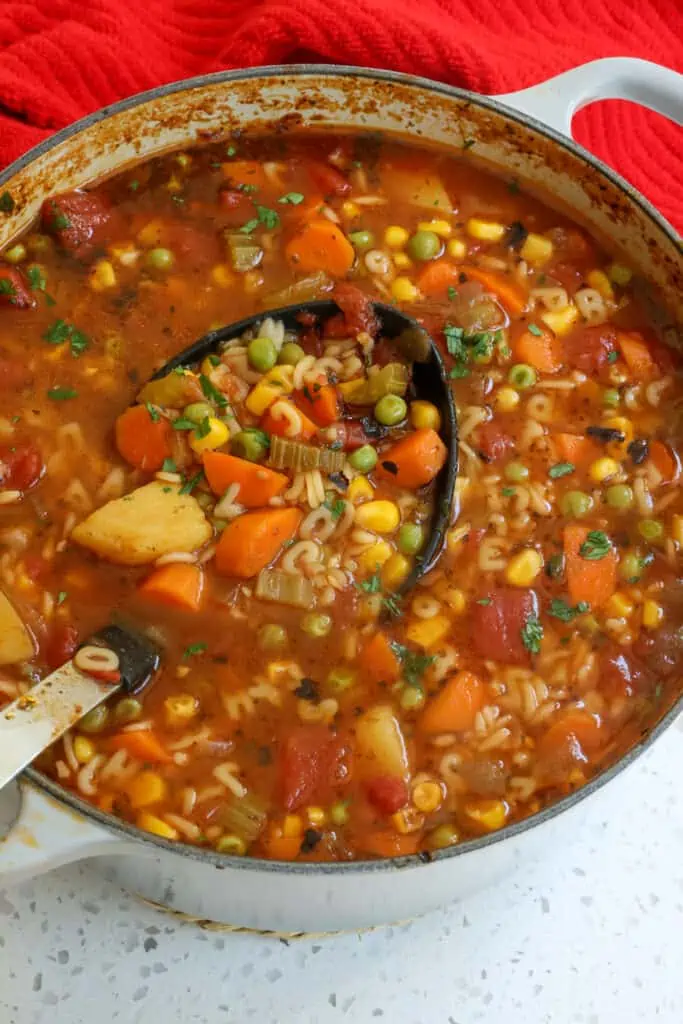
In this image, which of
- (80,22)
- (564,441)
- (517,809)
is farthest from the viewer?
(80,22)

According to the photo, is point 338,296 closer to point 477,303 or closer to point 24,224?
point 477,303

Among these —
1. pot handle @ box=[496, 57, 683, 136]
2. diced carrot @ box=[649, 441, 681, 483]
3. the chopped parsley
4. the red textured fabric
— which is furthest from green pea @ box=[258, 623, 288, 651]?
the red textured fabric

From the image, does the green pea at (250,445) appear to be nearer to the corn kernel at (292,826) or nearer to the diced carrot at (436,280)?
the diced carrot at (436,280)

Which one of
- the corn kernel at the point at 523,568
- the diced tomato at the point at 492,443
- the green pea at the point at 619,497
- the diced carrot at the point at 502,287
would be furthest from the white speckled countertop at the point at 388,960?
the diced carrot at the point at 502,287

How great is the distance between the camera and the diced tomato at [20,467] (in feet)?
13.2

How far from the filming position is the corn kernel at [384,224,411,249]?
15.0 feet

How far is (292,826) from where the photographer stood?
141 inches

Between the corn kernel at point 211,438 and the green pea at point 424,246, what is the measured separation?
116 centimetres

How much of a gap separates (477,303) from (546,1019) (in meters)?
2.74

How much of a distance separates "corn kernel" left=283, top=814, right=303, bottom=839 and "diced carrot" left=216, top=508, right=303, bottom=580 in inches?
33.8

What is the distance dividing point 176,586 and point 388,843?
1.13 m

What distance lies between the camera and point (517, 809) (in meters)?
3.70

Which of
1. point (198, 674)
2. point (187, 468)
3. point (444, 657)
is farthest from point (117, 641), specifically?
point (444, 657)

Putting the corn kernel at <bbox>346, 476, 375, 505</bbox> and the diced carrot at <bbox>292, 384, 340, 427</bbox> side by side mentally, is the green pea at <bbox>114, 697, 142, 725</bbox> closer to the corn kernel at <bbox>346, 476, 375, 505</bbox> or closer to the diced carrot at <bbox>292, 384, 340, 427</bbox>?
the corn kernel at <bbox>346, 476, 375, 505</bbox>
